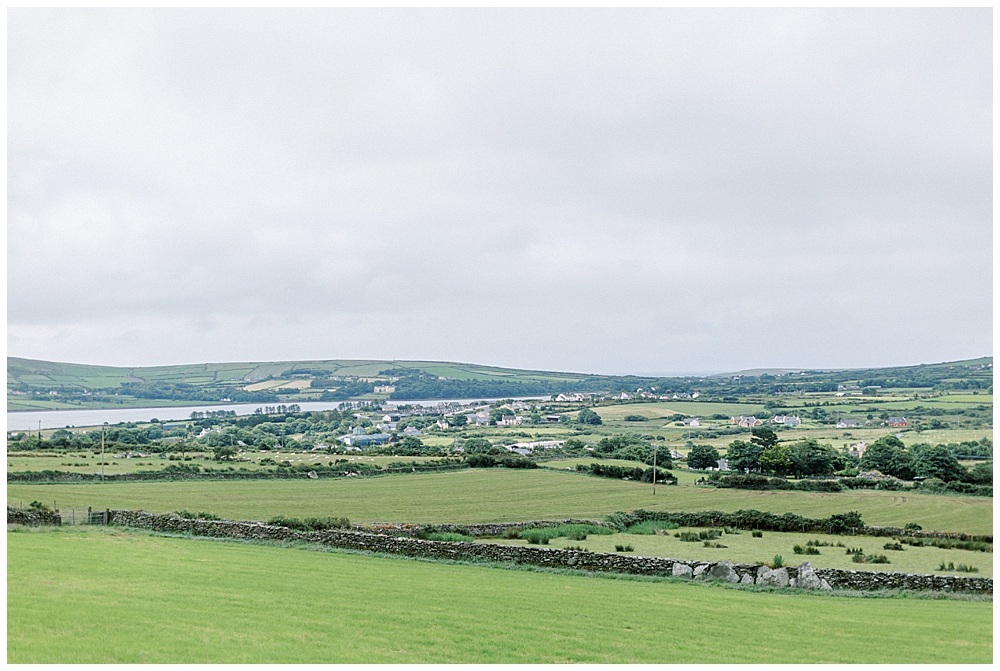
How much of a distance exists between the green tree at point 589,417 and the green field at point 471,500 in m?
24.1

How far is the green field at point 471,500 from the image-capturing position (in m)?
20.8

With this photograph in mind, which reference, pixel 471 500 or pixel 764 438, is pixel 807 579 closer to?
pixel 471 500

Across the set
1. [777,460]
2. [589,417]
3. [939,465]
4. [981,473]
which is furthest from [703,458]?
[589,417]

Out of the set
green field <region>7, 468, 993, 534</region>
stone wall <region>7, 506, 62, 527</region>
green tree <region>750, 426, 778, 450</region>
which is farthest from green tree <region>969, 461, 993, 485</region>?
stone wall <region>7, 506, 62, 527</region>

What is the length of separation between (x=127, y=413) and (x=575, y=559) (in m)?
51.9

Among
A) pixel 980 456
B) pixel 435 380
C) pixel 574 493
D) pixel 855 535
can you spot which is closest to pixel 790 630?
pixel 855 535

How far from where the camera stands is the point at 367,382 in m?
74.1

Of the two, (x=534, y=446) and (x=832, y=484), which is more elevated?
(x=832, y=484)

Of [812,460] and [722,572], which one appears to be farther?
[812,460]

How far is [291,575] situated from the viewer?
9.62 m

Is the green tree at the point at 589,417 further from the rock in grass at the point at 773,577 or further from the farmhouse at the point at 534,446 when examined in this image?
the rock in grass at the point at 773,577

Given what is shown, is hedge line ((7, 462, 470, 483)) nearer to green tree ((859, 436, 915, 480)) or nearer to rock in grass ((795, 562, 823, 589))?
green tree ((859, 436, 915, 480))

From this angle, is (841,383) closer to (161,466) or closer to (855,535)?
(855,535)

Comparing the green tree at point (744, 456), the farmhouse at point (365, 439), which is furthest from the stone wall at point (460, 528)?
the farmhouse at point (365, 439)
